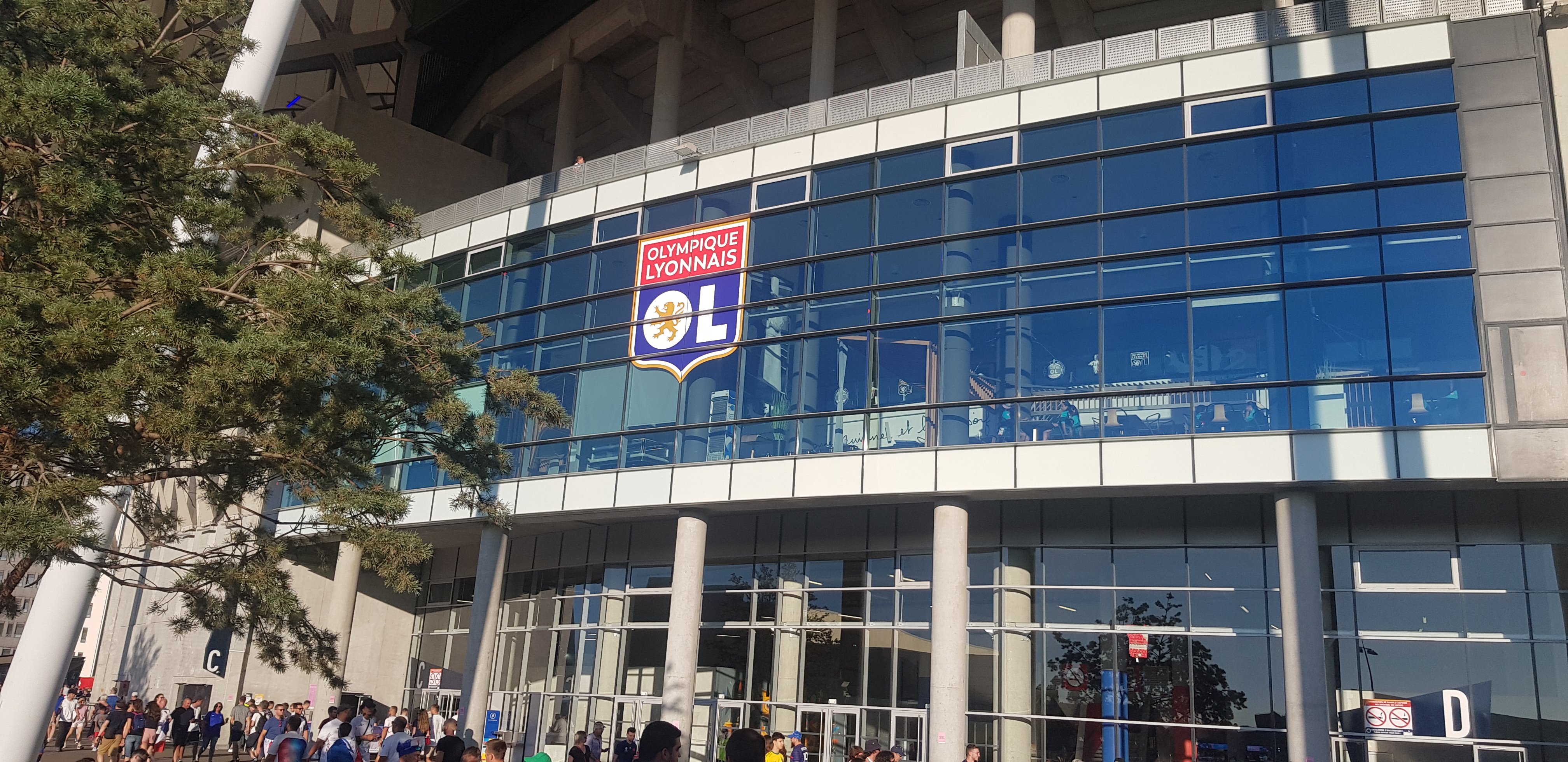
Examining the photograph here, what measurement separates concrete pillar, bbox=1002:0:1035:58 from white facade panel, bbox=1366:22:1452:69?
684 cm

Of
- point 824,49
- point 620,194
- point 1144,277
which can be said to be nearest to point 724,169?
point 620,194

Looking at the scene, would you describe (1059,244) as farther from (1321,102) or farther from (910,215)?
(1321,102)

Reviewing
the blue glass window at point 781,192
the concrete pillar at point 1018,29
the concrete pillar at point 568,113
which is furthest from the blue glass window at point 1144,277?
the concrete pillar at point 568,113

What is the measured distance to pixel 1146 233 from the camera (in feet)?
69.6

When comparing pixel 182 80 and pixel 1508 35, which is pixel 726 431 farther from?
pixel 1508 35

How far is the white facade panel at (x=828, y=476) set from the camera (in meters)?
22.3

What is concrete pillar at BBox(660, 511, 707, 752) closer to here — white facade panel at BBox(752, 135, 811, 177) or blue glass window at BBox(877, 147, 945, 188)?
white facade panel at BBox(752, 135, 811, 177)

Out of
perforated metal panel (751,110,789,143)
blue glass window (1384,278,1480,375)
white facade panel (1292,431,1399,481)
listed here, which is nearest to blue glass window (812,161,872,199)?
perforated metal panel (751,110,789,143)

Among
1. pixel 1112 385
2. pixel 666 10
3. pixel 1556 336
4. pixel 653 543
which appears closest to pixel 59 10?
pixel 1112 385

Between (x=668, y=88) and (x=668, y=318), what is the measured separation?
9.44 meters

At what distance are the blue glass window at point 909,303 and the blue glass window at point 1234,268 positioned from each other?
15.4 ft

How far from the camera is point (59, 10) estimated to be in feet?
37.4

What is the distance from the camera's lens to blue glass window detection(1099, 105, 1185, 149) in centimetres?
2139

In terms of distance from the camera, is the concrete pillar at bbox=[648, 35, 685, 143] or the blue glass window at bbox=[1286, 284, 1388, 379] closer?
the blue glass window at bbox=[1286, 284, 1388, 379]
